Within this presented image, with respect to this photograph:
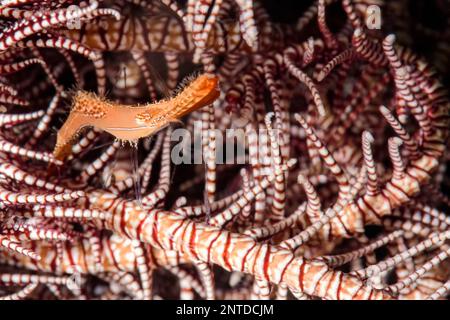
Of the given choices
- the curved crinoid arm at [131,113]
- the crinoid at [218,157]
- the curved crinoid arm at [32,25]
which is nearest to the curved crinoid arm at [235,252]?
the crinoid at [218,157]

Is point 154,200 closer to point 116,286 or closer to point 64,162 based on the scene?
point 64,162

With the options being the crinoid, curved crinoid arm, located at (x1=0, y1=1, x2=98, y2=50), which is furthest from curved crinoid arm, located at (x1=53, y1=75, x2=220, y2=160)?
curved crinoid arm, located at (x1=0, y1=1, x2=98, y2=50)

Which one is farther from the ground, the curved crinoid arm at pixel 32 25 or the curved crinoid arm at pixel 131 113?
the curved crinoid arm at pixel 32 25

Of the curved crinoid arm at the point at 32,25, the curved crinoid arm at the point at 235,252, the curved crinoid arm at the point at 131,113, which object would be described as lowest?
the curved crinoid arm at the point at 235,252

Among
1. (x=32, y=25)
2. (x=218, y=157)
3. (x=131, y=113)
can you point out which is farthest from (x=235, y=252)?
(x=32, y=25)

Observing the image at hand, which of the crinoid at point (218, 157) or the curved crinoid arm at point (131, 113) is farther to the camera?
the crinoid at point (218, 157)

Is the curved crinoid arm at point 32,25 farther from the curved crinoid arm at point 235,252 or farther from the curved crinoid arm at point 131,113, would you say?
the curved crinoid arm at point 235,252

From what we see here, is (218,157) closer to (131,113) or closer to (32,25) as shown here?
(131,113)

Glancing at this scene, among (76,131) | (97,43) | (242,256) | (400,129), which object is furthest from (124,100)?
(400,129)

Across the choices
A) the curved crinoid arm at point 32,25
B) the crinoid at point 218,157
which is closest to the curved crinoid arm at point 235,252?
the crinoid at point 218,157

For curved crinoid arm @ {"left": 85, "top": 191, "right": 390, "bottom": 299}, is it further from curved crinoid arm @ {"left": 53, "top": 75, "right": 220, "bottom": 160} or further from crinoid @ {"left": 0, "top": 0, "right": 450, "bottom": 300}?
curved crinoid arm @ {"left": 53, "top": 75, "right": 220, "bottom": 160}
